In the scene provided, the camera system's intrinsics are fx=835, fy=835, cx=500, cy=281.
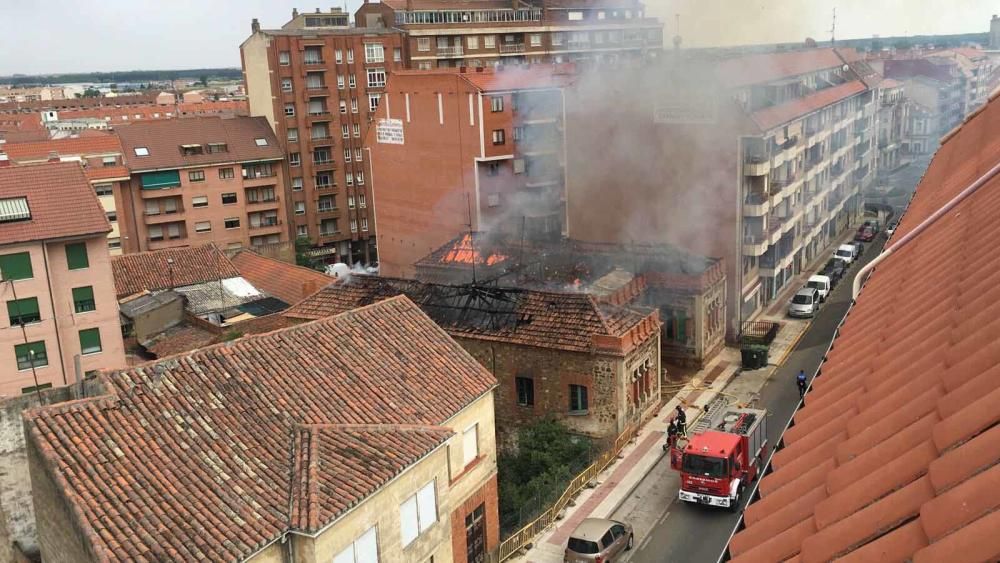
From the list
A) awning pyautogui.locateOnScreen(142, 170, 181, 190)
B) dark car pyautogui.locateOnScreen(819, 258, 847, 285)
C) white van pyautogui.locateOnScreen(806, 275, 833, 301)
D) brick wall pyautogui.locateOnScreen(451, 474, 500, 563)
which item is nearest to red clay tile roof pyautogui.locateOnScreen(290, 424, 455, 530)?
brick wall pyautogui.locateOnScreen(451, 474, 500, 563)

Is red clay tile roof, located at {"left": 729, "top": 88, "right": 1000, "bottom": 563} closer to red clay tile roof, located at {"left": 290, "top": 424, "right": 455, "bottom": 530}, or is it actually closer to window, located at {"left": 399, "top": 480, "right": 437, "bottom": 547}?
red clay tile roof, located at {"left": 290, "top": 424, "right": 455, "bottom": 530}

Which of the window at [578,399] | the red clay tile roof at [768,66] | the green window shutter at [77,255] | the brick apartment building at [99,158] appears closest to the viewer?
the window at [578,399]

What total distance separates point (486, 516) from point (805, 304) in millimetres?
25440

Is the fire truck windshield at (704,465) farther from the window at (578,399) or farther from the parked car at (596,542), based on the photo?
the window at (578,399)

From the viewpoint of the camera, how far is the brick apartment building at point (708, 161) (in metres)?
36.5

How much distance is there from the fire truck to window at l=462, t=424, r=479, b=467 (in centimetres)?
599

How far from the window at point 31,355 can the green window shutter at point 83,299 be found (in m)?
1.96

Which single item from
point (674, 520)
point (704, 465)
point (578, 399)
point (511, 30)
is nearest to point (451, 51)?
point (511, 30)

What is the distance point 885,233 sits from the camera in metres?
56.6

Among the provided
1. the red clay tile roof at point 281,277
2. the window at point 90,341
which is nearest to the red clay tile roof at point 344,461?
the window at point 90,341

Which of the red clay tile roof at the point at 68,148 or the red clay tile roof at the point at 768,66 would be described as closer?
the red clay tile roof at the point at 768,66

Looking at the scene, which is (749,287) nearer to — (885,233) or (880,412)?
(885,233)

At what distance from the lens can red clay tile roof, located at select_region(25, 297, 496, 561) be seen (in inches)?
525

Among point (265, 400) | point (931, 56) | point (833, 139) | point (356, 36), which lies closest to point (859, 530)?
point (265, 400)
